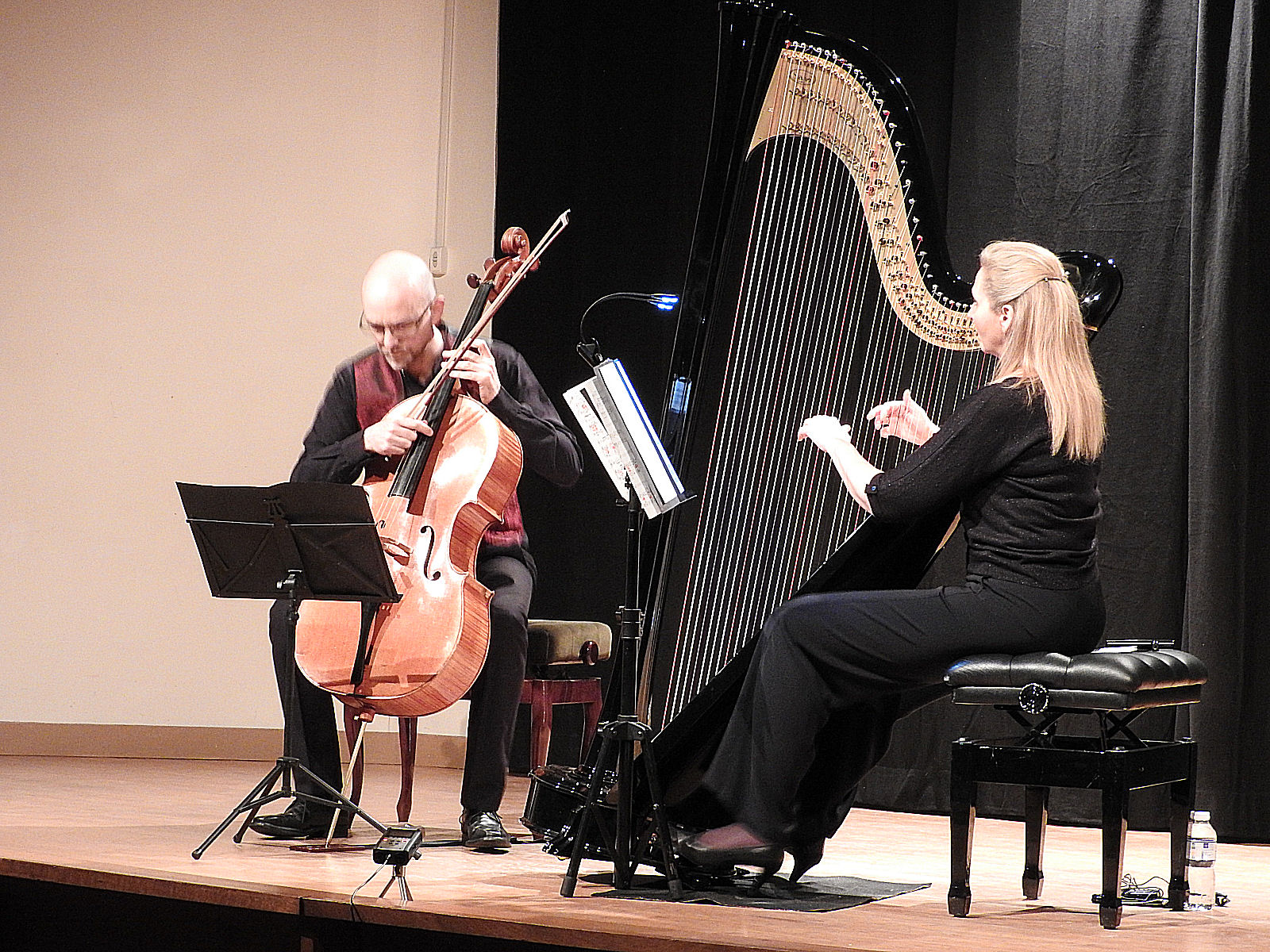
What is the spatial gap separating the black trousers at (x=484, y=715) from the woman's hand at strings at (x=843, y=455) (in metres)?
0.87

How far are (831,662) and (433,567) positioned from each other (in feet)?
2.78

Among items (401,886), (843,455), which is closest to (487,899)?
(401,886)

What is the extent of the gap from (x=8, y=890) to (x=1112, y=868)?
211cm

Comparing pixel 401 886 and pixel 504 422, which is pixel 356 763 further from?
pixel 401 886

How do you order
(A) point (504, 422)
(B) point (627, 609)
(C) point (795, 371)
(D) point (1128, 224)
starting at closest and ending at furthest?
(B) point (627, 609), (A) point (504, 422), (C) point (795, 371), (D) point (1128, 224)

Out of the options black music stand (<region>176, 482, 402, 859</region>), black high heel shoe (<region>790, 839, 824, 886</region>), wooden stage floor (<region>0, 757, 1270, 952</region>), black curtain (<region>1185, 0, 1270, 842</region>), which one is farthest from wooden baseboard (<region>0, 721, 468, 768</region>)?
black high heel shoe (<region>790, 839, 824, 886</region>)

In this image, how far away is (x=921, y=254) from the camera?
297 cm

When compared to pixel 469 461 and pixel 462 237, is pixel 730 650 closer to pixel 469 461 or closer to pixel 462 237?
pixel 469 461

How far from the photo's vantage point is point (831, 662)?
2.79 metres

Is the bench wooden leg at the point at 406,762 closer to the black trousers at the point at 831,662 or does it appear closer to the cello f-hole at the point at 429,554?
the cello f-hole at the point at 429,554

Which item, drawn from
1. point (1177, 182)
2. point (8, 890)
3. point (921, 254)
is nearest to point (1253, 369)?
point (1177, 182)

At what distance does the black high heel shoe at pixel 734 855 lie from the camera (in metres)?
→ 2.74

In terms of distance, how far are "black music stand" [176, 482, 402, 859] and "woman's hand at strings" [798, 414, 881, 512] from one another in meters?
0.83

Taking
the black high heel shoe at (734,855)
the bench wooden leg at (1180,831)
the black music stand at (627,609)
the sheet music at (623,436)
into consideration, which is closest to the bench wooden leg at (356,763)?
the black music stand at (627,609)
